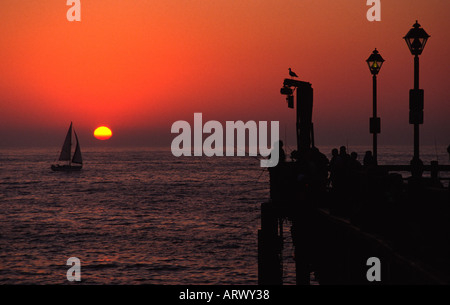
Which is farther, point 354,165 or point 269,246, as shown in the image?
point 269,246

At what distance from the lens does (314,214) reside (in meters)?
13.1

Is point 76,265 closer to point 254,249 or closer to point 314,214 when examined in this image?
point 254,249

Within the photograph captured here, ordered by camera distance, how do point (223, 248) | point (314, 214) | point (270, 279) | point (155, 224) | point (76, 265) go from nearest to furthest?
point (314, 214), point (270, 279), point (76, 265), point (223, 248), point (155, 224)

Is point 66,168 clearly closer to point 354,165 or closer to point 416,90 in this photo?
point 416,90

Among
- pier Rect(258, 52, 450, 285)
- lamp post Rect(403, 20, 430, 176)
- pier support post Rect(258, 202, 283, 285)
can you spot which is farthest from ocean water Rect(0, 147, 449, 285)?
lamp post Rect(403, 20, 430, 176)

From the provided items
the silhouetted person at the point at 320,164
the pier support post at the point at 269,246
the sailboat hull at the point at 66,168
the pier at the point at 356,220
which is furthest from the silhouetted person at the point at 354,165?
the sailboat hull at the point at 66,168

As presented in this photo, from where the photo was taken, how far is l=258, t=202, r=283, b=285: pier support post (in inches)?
548

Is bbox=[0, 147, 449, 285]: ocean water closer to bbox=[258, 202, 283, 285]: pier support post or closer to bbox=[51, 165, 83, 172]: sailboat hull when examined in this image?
bbox=[258, 202, 283, 285]: pier support post

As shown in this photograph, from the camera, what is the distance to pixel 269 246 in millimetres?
14078

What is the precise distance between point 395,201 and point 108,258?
22.2 metres

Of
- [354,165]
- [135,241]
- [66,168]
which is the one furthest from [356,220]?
[66,168]

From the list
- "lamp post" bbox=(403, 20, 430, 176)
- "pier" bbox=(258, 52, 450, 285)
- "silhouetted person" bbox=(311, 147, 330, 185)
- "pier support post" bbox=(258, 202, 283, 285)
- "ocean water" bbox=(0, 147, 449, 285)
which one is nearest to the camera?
"pier" bbox=(258, 52, 450, 285)

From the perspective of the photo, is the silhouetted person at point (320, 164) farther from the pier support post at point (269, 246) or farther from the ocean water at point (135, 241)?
the ocean water at point (135, 241)
